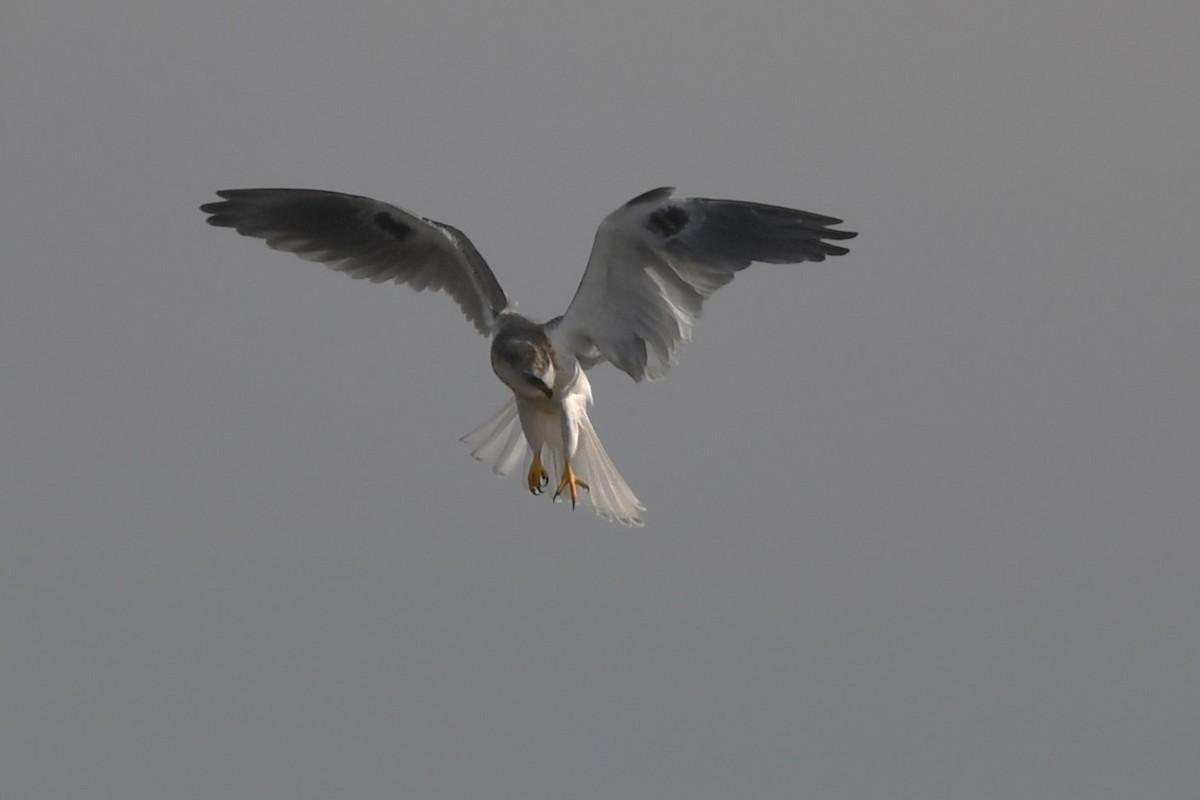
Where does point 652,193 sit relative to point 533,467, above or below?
above

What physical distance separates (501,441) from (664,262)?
80.4 inches

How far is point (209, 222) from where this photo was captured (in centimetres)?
1258

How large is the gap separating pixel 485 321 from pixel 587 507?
121 centimetres

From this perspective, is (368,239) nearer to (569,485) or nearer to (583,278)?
(583,278)

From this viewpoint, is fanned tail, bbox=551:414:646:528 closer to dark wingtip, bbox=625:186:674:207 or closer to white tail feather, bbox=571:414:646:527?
white tail feather, bbox=571:414:646:527

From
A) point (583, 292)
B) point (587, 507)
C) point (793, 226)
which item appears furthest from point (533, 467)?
point (793, 226)

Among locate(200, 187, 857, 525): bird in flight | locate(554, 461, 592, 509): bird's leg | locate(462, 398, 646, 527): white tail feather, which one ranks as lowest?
locate(554, 461, 592, 509): bird's leg

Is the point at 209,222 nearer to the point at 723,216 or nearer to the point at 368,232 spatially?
the point at 368,232

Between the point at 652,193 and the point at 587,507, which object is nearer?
the point at 652,193

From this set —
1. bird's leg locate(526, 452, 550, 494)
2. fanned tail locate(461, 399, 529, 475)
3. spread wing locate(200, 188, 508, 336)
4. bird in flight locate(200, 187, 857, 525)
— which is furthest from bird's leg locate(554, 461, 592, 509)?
spread wing locate(200, 188, 508, 336)

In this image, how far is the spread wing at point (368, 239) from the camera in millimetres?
12500

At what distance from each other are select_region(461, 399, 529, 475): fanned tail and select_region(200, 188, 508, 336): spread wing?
593mm

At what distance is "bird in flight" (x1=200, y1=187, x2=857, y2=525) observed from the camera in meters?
11.3

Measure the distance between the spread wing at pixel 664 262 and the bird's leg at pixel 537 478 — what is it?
3.03ft
